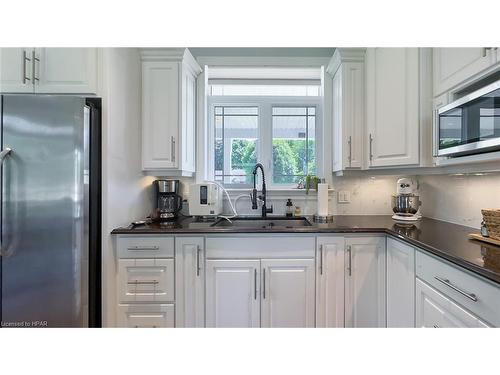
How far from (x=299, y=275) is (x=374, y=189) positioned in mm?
1129

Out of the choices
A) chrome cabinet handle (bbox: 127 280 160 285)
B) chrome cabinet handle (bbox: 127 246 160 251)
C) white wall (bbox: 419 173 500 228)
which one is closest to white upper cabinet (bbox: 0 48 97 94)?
chrome cabinet handle (bbox: 127 246 160 251)

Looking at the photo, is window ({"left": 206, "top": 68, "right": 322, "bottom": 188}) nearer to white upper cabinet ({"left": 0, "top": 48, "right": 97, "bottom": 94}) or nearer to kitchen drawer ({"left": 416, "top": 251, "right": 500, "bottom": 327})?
white upper cabinet ({"left": 0, "top": 48, "right": 97, "bottom": 94})

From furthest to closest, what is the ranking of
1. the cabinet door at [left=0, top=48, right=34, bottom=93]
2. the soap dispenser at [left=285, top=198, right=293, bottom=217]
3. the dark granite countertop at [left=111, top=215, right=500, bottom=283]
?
the soap dispenser at [left=285, top=198, right=293, bottom=217] → the cabinet door at [left=0, top=48, right=34, bottom=93] → the dark granite countertop at [left=111, top=215, right=500, bottom=283]

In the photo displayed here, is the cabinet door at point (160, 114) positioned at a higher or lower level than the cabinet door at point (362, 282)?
higher

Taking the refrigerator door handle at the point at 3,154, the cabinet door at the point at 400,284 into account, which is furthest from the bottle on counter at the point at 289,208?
the refrigerator door handle at the point at 3,154

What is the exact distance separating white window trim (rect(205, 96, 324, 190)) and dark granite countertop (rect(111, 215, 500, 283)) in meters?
0.68

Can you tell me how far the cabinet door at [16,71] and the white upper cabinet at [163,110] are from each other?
657mm

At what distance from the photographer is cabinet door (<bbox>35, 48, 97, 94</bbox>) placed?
1.40m

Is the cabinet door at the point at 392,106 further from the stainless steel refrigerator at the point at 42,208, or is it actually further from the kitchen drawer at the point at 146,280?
the stainless steel refrigerator at the point at 42,208

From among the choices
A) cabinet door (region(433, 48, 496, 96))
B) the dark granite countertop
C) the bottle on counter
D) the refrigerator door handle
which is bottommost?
the dark granite countertop

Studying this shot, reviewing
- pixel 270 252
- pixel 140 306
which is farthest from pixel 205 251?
pixel 140 306

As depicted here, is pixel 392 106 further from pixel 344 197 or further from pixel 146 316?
pixel 146 316

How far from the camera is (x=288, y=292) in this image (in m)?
1.57

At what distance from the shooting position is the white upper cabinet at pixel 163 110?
187cm
